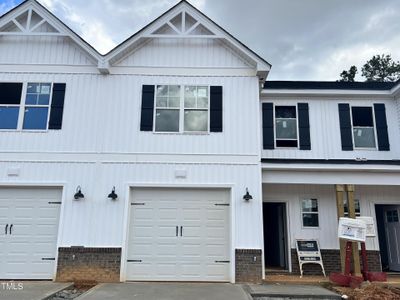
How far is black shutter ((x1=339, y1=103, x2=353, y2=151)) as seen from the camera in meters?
10.8

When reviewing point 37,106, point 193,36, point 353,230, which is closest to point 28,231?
point 37,106

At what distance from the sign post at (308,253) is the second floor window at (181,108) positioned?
4586 millimetres

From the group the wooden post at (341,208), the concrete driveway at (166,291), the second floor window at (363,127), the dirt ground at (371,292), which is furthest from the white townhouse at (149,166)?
the dirt ground at (371,292)

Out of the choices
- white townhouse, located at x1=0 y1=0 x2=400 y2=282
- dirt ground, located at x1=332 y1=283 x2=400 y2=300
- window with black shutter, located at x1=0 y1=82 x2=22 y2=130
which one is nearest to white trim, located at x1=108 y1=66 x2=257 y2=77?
white townhouse, located at x1=0 y1=0 x2=400 y2=282

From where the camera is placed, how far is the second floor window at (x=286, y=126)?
11000mm

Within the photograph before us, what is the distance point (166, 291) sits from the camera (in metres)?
7.19

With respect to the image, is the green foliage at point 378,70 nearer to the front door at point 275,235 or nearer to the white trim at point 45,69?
the front door at point 275,235

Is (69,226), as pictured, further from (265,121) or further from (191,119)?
(265,121)

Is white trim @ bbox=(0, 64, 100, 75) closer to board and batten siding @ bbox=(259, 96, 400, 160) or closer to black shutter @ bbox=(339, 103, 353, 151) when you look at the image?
board and batten siding @ bbox=(259, 96, 400, 160)

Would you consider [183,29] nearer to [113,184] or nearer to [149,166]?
[149,166]

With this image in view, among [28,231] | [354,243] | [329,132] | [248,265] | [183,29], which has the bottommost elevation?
[248,265]

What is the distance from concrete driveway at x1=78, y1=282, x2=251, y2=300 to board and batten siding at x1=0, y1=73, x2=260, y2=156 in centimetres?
347

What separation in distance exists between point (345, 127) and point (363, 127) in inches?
27.3

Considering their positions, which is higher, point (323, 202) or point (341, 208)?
point (323, 202)
